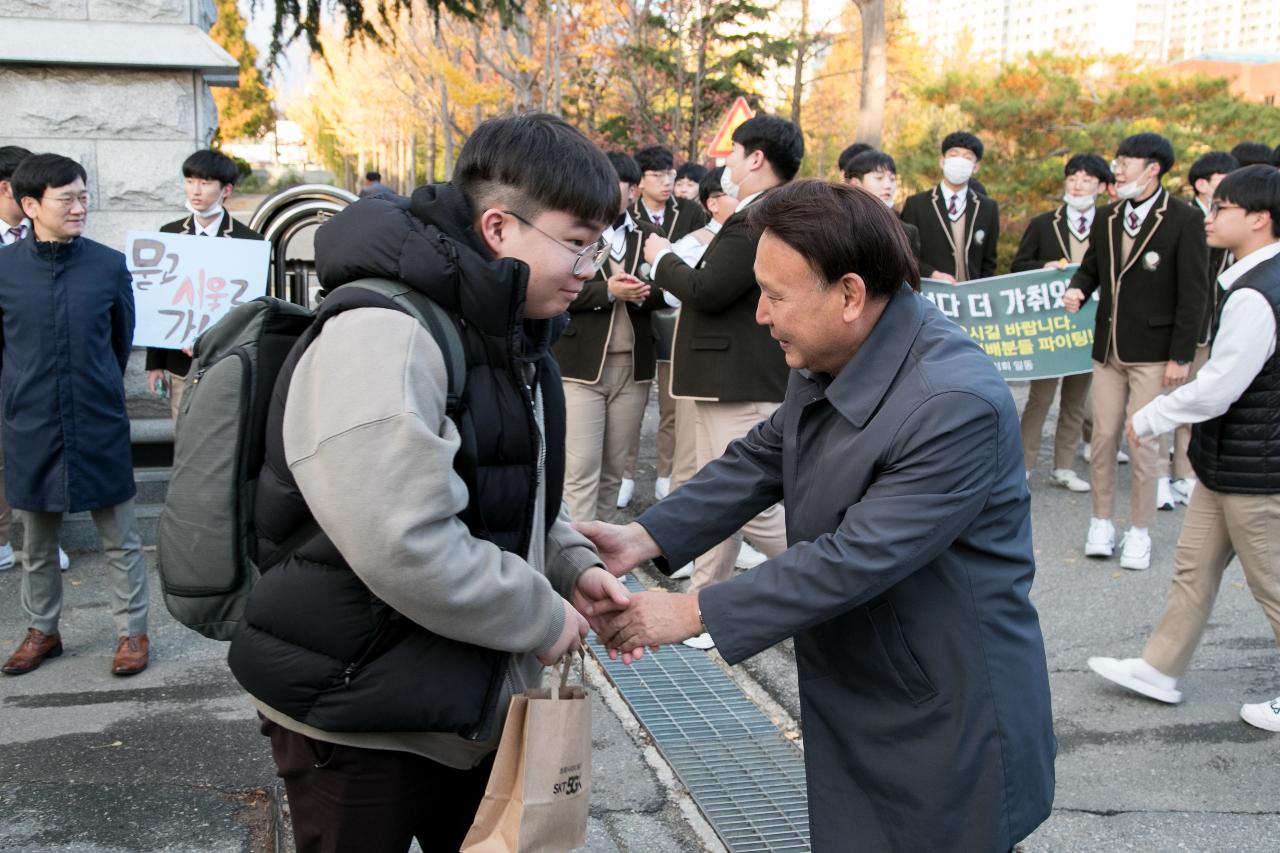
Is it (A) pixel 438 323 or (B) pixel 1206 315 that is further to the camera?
(B) pixel 1206 315

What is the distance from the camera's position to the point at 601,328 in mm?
6336

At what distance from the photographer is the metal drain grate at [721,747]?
3686 millimetres

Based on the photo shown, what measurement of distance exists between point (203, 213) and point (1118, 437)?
213 inches

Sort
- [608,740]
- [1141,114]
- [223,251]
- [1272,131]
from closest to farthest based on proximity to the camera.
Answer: [608,740]
[223,251]
[1272,131]
[1141,114]

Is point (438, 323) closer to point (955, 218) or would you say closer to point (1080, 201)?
point (955, 218)

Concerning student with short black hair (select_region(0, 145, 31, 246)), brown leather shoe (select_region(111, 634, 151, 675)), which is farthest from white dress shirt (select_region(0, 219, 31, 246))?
brown leather shoe (select_region(111, 634, 151, 675))

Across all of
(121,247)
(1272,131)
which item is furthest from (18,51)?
(1272,131)

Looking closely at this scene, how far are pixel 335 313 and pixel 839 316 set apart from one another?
0.95 m

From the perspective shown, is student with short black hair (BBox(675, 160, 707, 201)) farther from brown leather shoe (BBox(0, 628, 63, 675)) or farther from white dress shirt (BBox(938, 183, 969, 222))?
brown leather shoe (BBox(0, 628, 63, 675))

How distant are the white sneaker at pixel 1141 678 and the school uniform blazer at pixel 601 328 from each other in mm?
2839

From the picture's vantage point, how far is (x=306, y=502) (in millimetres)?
2004

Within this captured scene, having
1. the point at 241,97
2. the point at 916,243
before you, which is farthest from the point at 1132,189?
the point at 241,97

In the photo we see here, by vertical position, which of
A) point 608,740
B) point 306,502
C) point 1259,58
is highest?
point 1259,58

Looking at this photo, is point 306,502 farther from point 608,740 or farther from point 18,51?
point 18,51
